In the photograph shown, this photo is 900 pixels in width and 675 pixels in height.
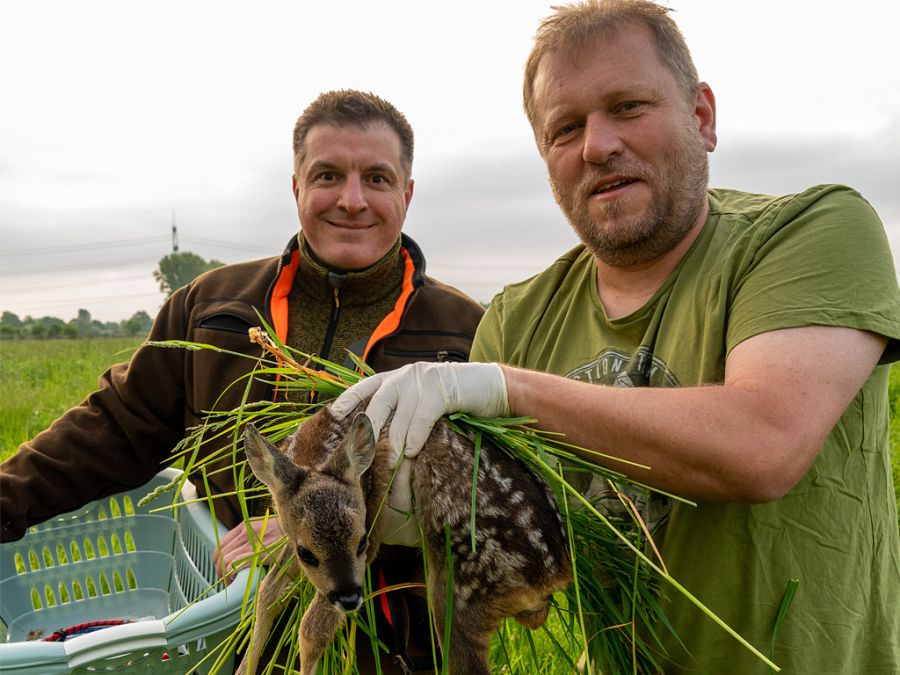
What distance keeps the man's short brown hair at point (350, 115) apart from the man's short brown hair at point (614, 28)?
1463 mm

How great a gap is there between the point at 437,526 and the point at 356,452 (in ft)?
1.04

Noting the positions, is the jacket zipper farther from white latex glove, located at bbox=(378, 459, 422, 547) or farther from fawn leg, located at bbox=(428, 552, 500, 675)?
fawn leg, located at bbox=(428, 552, 500, 675)

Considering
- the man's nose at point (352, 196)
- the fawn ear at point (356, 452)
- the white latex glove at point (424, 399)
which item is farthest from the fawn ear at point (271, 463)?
the man's nose at point (352, 196)

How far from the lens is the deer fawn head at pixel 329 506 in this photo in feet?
6.12

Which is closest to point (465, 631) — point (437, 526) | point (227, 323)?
point (437, 526)

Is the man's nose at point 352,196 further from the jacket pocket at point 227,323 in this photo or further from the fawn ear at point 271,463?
the fawn ear at point 271,463

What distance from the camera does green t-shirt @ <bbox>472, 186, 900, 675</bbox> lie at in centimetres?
194

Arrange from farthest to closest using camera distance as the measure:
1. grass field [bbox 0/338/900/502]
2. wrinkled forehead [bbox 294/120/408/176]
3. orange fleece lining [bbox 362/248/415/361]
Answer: grass field [bbox 0/338/900/502]
wrinkled forehead [bbox 294/120/408/176]
orange fleece lining [bbox 362/248/415/361]

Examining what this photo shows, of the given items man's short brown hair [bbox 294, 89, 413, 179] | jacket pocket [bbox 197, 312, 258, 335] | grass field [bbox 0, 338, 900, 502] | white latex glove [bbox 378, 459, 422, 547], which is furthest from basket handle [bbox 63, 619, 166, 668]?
man's short brown hair [bbox 294, 89, 413, 179]

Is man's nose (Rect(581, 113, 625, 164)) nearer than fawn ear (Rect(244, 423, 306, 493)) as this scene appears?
No

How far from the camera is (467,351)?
3801mm

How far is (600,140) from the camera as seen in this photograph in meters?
2.34

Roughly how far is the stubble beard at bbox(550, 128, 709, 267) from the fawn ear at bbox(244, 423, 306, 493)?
131 cm

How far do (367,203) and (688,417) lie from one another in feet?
7.85
